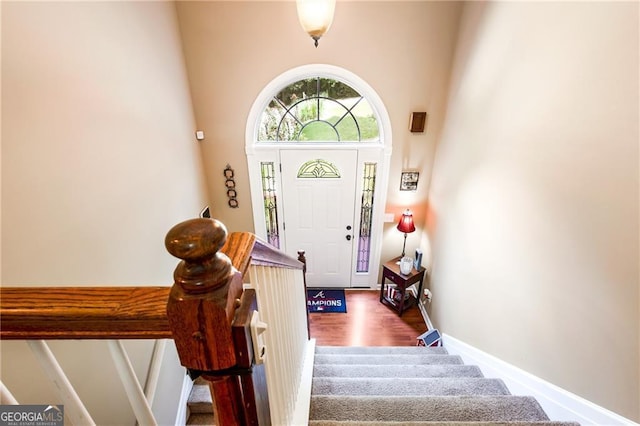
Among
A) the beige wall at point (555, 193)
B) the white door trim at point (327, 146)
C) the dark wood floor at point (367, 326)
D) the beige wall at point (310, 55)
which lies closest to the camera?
the beige wall at point (555, 193)

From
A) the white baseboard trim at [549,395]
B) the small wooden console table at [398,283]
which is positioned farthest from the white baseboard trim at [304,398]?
the small wooden console table at [398,283]

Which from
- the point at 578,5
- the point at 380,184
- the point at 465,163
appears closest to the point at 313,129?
the point at 380,184

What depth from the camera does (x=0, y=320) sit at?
0.43 m

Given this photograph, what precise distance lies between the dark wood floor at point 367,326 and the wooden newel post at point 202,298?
3000mm

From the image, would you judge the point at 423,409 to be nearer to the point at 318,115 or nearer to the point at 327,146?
the point at 327,146

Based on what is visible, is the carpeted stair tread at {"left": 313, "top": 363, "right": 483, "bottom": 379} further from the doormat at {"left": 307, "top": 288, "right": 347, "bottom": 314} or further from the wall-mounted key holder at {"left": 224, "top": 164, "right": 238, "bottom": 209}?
the wall-mounted key holder at {"left": 224, "top": 164, "right": 238, "bottom": 209}

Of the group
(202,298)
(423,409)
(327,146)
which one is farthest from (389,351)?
(202,298)

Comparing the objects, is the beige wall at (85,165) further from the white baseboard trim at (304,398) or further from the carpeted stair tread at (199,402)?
the white baseboard trim at (304,398)

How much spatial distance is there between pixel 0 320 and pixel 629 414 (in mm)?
1986

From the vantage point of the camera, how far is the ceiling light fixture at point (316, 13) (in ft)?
5.16

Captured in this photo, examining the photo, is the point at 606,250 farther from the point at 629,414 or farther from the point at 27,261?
the point at 27,261

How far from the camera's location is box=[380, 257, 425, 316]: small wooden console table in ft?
10.7

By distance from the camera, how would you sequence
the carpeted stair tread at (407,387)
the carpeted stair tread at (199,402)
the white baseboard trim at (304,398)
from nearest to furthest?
the white baseboard trim at (304,398), the carpeted stair tread at (407,387), the carpeted stair tread at (199,402)

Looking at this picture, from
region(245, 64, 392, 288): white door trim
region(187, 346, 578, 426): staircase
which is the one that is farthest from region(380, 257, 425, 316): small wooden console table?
region(187, 346, 578, 426): staircase
